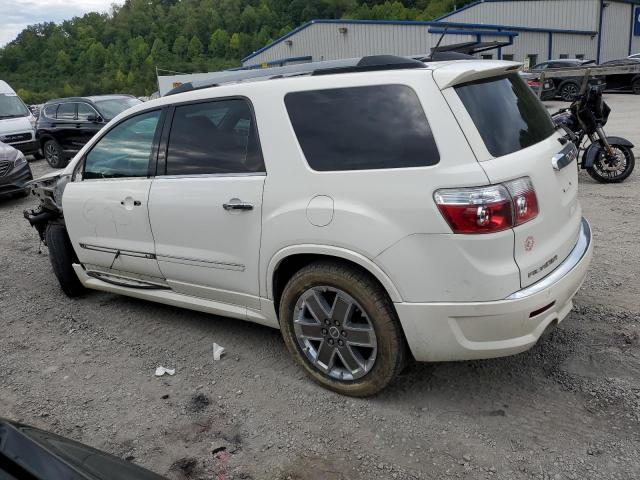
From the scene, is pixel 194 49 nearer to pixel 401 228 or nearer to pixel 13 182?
pixel 13 182

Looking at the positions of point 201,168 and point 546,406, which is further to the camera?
point 201,168

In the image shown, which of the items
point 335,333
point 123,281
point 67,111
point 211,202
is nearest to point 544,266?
point 335,333

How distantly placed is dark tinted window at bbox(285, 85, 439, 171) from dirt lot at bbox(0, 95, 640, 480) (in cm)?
137

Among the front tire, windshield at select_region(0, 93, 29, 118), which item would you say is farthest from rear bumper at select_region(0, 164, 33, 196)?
the front tire

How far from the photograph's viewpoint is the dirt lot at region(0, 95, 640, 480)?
2.66m

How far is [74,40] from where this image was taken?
8956cm

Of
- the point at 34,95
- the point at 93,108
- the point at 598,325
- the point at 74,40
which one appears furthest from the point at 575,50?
the point at 74,40

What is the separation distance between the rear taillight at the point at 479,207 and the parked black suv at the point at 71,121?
1169cm

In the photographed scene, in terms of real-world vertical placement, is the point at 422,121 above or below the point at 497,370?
above

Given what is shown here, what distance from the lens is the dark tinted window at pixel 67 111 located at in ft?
44.0

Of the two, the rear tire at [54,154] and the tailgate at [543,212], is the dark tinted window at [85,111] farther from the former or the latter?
the tailgate at [543,212]

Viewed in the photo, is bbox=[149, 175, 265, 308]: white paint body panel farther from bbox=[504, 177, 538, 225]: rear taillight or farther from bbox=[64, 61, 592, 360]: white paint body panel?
bbox=[504, 177, 538, 225]: rear taillight

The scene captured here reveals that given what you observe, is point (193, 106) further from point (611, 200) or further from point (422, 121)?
point (611, 200)

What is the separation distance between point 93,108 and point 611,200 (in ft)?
36.3
